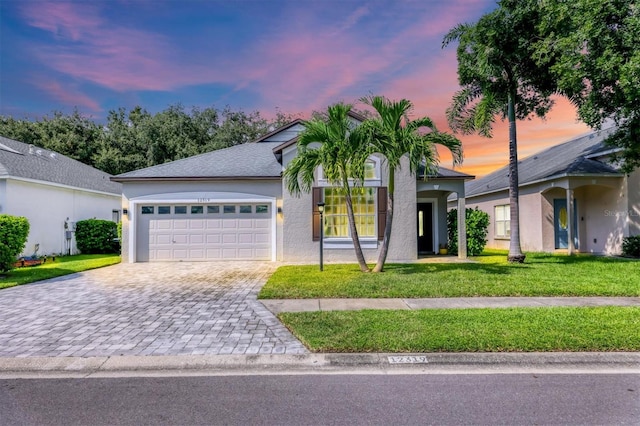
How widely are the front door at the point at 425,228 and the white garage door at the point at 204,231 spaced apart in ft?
23.1

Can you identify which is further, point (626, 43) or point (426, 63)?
point (426, 63)

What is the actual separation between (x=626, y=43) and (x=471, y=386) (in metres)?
10.8

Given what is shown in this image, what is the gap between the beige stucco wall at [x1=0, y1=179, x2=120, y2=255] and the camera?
47.1ft

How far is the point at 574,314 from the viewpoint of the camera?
228 inches

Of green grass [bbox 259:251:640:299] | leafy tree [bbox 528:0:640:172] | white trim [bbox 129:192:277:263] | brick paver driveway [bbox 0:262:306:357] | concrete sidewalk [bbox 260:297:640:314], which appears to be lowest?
brick paver driveway [bbox 0:262:306:357]

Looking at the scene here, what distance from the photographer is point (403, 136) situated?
892cm

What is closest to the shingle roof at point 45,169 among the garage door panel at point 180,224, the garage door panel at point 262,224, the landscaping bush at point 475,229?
the garage door panel at point 180,224

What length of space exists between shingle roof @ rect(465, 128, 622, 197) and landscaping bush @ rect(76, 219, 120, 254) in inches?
792

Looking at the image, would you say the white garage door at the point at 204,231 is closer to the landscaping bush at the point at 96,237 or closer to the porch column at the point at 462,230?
the landscaping bush at the point at 96,237

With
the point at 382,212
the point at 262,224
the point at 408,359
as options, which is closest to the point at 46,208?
the point at 262,224

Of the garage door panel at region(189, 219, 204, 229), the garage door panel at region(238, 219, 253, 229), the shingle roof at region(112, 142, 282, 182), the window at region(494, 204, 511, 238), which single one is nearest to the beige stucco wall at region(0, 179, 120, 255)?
the shingle roof at region(112, 142, 282, 182)

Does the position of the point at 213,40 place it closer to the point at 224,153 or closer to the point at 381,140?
the point at 224,153

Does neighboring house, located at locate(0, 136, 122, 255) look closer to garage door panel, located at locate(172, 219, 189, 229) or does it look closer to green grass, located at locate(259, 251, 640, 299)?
garage door panel, located at locate(172, 219, 189, 229)

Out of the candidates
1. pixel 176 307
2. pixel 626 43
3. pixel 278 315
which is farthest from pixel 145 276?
pixel 626 43
